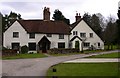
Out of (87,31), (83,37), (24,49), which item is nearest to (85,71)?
(24,49)

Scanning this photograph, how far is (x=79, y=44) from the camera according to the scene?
62156 mm

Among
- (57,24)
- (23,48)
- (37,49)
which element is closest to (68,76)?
(23,48)

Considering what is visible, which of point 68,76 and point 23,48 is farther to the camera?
point 23,48

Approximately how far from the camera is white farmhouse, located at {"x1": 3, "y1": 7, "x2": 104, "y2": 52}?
5900 cm

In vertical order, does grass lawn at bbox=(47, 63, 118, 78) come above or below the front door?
below

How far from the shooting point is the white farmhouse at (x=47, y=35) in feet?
194

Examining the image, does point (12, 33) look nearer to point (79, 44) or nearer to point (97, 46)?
point (79, 44)

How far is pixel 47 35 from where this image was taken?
60875 millimetres

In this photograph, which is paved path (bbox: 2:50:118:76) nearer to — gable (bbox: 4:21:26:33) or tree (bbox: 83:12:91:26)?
gable (bbox: 4:21:26:33)

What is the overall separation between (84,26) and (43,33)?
1087 cm

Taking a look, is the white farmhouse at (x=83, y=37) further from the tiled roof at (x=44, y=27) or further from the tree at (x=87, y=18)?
the tree at (x=87, y=18)

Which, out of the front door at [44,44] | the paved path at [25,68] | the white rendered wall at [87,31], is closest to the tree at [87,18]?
the white rendered wall at [87,31]

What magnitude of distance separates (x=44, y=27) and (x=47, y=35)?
2187 mm

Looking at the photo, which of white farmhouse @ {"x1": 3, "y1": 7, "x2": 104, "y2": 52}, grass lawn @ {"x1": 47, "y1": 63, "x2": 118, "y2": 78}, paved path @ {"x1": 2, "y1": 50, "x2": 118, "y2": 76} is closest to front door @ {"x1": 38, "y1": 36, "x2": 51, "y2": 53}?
white farmhouse @ {"x1": 3, "y1": 7, "x2": 104, "y2": 52}
